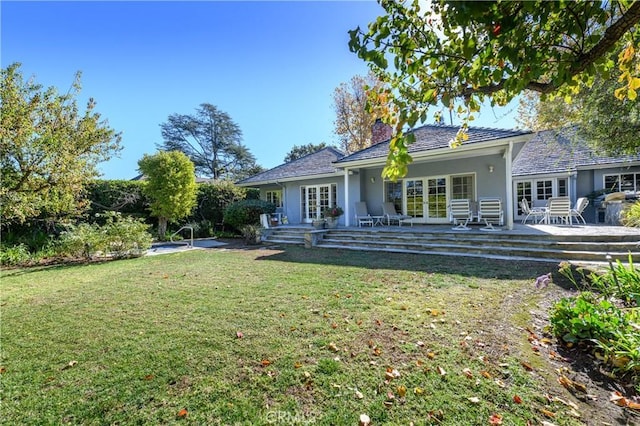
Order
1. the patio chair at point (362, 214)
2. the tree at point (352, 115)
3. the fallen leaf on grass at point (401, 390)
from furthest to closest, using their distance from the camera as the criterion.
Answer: the tree at point (352, 115), the patio chair at point (362, 214), the fallen leaf on grass at point (401, 390)

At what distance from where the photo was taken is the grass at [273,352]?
7.63 feet

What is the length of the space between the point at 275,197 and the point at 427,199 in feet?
31.8

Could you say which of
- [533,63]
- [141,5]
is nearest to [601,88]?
[533,63]

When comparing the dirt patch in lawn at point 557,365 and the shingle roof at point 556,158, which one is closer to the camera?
the dirt patch in lawn at point 557,365

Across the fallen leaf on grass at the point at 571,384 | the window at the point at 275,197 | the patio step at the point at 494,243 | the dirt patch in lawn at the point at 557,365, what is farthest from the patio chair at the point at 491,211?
the window at the point at 275,197

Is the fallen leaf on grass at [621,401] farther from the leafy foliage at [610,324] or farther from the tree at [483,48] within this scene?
the tree at [483,48]

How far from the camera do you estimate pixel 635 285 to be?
12.0ft

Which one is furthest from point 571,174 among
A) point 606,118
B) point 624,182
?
point 606,118

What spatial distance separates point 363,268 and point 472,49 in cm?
584

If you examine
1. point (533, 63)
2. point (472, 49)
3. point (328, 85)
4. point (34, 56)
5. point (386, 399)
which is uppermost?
point (328, 85)

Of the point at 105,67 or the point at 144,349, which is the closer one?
the point at 144,349

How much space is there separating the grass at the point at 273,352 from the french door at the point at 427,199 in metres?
7.02

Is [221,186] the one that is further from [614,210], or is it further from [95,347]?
[614,210]

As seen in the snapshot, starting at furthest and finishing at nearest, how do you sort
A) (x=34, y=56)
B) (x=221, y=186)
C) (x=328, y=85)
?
(x=328, y=85) < (x=221, y=186) < (x=34, y=56)
